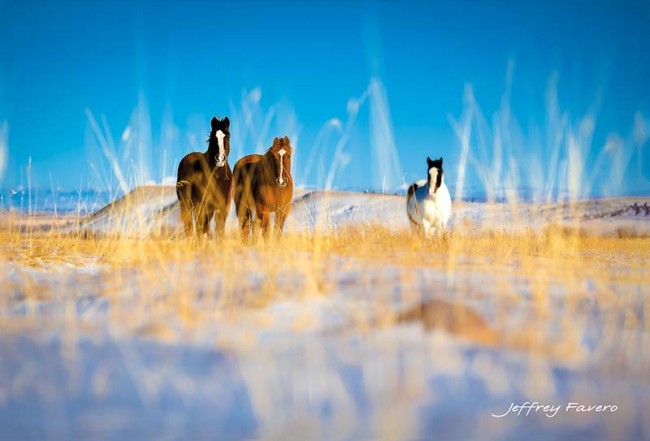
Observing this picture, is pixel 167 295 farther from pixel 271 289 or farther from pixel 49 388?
pixel 49 388

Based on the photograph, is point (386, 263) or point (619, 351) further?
point (386, 263)

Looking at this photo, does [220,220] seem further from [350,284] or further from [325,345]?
[325,345]

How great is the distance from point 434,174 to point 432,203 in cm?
54

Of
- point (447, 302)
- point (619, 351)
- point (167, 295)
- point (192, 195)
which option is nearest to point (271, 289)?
point (167, 295)

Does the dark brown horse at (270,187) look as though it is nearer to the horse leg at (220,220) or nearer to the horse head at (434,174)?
the horse leg at (220,220)

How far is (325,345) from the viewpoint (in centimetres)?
325

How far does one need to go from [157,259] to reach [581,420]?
437cm

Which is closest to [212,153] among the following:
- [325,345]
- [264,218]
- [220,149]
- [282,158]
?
[220,149]

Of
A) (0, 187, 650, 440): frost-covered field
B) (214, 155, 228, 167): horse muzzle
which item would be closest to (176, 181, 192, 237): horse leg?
(214, 155, 228, 167): horse muzzle

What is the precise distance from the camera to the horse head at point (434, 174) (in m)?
9.90

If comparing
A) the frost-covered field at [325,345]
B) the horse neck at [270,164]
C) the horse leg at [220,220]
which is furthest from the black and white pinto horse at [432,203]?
the frost-covered field at [325,345]

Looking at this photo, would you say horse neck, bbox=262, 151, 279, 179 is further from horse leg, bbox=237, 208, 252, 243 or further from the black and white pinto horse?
the black and white pinto horse

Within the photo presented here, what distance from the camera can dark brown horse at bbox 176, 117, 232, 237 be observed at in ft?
28.2

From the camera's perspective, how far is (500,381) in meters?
2.80
